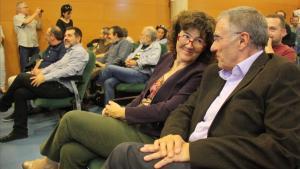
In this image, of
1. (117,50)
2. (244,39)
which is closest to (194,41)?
(244,39)

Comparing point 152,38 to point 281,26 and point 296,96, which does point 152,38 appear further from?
point 296,96

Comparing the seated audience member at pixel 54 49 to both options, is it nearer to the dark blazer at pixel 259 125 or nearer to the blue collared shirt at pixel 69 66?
the blue collared shirt at pixel 69 66

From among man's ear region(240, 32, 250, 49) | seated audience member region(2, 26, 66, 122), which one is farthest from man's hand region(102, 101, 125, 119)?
seated audience member region(2, 26, 66, 122)

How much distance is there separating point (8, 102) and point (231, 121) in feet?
8.66

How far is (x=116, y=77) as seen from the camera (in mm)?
4102

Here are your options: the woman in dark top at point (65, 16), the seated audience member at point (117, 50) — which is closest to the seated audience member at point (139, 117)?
the seated audience member at point (117, 50)

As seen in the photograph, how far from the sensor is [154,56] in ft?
13.6

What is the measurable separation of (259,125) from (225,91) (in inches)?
9.0

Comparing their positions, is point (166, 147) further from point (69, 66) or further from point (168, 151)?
point (69, 66)

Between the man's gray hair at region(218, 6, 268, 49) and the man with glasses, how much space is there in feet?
17.5

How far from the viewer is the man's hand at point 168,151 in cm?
128

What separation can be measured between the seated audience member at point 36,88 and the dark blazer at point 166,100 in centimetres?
163

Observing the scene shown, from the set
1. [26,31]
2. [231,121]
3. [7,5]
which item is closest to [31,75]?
[231,121]

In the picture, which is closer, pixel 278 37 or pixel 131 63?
pixel 278 37
